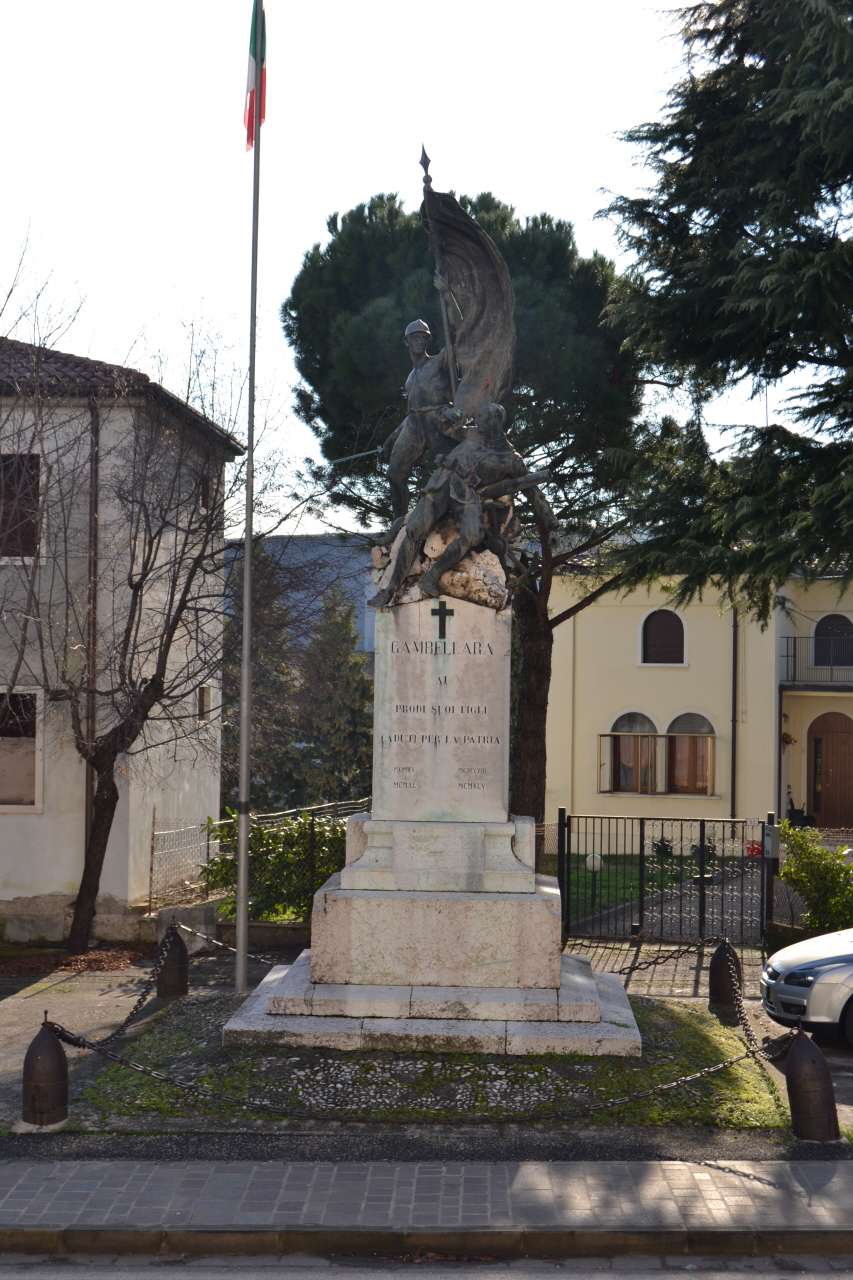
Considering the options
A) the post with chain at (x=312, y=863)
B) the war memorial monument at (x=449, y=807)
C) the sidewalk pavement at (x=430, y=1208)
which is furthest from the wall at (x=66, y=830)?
the sidewalk pavement at (x=430, y=1208)

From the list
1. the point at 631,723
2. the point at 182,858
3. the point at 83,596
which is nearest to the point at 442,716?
the point at 83,596

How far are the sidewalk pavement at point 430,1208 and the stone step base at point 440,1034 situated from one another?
143cm

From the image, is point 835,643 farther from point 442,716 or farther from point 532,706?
point 442,716

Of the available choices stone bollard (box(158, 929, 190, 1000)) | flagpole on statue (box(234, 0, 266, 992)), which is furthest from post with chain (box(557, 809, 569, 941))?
stone bollard (box(158, 929, 190, 1000))

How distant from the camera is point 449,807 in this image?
848 centimetres

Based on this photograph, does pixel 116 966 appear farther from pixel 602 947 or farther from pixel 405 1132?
pixel 405 1132

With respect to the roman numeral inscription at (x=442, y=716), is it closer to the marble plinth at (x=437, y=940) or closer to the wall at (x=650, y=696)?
the marble plinth at (x=437, y=940)

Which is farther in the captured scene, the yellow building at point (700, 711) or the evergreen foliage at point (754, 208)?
the yellow building at point (700, 711)

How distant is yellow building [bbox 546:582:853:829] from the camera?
2838 cm

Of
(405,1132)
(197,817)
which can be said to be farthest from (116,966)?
(405,1132)

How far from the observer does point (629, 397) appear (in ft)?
56.9

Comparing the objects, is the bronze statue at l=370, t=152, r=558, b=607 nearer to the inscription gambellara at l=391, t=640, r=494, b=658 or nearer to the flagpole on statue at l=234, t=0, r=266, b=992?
the inscription gambellara at l=391, t=640, r=494, b=658

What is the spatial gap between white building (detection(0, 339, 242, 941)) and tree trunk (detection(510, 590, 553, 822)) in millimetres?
5995

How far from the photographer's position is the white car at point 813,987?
30.2ft
